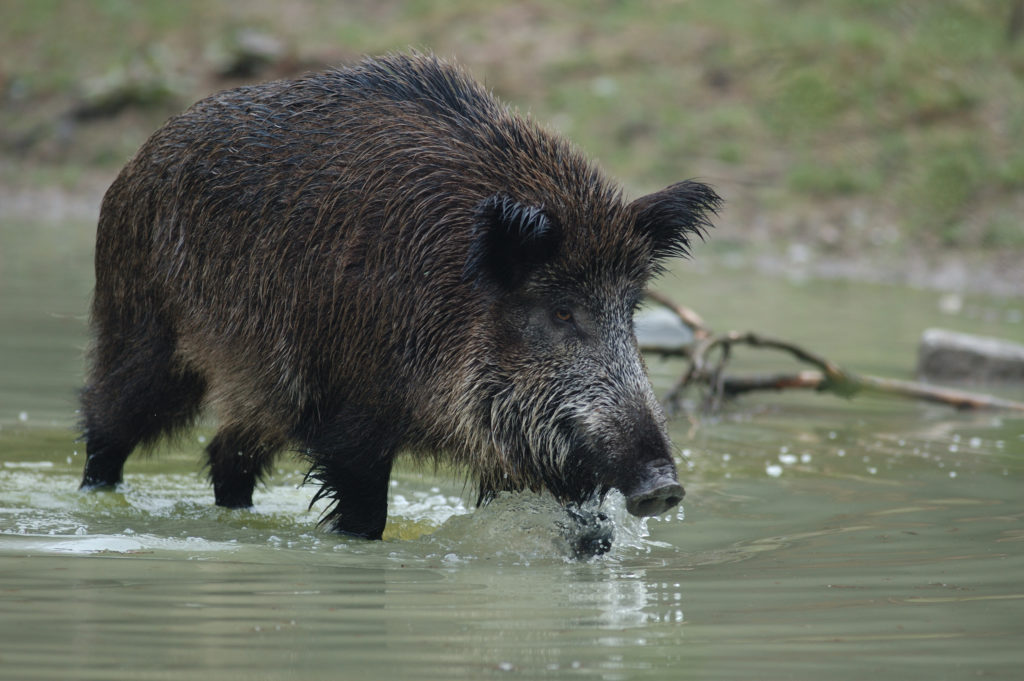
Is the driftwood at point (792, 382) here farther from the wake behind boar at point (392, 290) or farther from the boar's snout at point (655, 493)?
the boar's snout at point (655, 493)

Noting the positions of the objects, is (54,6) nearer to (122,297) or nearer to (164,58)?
(164,58)

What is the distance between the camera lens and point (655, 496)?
4.16 meters

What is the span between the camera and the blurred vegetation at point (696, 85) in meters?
14.8

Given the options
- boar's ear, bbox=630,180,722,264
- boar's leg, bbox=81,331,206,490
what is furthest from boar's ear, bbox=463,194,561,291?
boar's leg, bbox=81,331,206,490

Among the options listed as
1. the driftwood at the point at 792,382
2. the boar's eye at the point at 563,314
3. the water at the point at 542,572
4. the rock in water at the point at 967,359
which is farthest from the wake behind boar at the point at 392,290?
the rock in water at the point at 967,359

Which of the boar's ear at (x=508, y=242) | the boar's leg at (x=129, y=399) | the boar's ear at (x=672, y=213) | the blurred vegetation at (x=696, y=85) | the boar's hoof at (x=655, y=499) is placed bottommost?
the boar's hoof at (x=655, y=499)

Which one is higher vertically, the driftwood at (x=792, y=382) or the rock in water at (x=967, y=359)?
the rock in water at (x=967, y=359)

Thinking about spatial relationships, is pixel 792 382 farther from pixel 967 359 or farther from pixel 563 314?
pixel 563 314

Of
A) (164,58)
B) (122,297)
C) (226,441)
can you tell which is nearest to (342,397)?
(226,441)

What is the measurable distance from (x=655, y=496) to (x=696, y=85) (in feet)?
45.5

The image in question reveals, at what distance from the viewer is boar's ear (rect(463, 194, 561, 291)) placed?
448cm

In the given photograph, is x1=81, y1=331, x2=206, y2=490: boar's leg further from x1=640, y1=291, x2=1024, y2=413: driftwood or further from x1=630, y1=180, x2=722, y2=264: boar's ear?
x1=640, y1=291, x2=1024, y2=413: driftwood

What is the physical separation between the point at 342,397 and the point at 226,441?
0.84 metres

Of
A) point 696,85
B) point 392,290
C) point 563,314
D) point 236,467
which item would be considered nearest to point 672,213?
point 563,314
